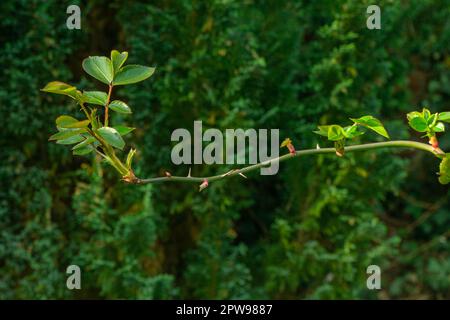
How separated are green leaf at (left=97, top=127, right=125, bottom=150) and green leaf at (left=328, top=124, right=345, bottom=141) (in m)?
0.33

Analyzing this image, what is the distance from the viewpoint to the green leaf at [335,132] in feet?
3.78

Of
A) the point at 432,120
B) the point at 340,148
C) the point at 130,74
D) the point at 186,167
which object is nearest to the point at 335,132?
the point at 340,148

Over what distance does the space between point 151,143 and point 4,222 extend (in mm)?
690

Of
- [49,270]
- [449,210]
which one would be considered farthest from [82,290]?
[449,210]

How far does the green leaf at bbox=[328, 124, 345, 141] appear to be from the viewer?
45.4 inches

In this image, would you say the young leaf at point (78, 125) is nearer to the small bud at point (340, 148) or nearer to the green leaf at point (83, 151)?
the green leaf at point (83, 151)

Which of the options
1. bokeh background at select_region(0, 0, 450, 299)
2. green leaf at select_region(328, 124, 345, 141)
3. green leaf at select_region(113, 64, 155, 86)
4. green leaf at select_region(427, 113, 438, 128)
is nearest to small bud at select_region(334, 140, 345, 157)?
green leaf at select_region(328, 124, 345, 141)

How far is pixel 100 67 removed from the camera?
1155 mm

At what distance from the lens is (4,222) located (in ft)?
9.75

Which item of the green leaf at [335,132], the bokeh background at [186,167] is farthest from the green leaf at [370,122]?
the bokeh background at [186,167]

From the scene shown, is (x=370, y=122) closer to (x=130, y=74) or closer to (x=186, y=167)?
(x=130, y=74)

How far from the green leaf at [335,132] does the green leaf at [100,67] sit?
36 cm

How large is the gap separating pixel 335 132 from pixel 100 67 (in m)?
0.39

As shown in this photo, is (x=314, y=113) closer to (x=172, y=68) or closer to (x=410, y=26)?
(x=172, y=68)
